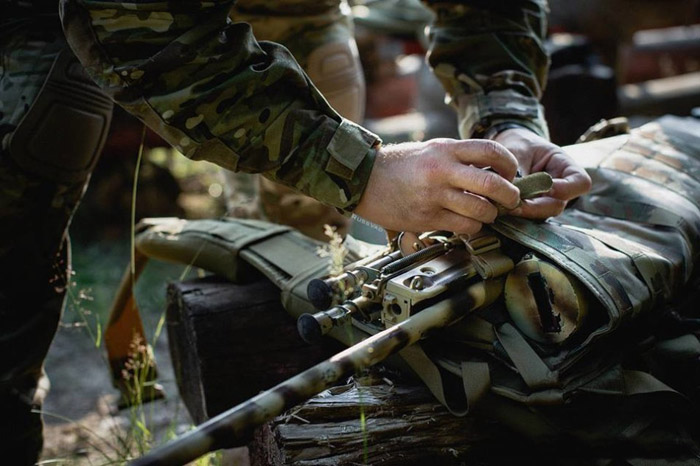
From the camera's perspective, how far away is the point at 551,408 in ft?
5.82

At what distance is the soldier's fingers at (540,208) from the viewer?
1.98 metres

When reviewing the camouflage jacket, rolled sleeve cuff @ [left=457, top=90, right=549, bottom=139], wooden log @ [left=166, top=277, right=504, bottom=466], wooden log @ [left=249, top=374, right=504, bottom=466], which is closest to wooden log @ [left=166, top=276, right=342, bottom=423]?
wooden log @ [left=166, top=277, right=504, bottom=466]

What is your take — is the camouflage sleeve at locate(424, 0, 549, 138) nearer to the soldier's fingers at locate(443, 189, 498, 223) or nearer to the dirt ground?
the soldier's fingers at locate(443, 189, 498, 223)

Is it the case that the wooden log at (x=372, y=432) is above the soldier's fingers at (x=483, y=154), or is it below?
below

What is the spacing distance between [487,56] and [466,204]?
1092mm

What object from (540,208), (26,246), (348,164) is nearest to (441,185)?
(348,164)

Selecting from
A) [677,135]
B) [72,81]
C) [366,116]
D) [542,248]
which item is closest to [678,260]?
[542,248]

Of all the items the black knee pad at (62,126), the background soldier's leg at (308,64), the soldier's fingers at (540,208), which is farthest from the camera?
the background soldier's leg at (308,64)

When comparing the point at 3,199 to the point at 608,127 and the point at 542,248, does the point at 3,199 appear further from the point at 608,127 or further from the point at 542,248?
the point at 608,127

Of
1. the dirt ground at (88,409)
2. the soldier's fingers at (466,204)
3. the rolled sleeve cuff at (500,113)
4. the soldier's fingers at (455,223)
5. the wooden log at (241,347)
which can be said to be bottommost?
the dirt ground at (88,409)

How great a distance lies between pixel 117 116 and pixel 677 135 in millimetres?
Answer: 4311

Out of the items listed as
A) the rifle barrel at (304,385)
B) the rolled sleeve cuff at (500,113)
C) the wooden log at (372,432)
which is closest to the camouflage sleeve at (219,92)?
the rifle barrel at (304,385)

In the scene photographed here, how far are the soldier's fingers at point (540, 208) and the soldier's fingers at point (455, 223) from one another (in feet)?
0.56

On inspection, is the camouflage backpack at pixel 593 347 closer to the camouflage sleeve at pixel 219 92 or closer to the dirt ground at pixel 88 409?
the camouflage sleeve at pixel 219 92
